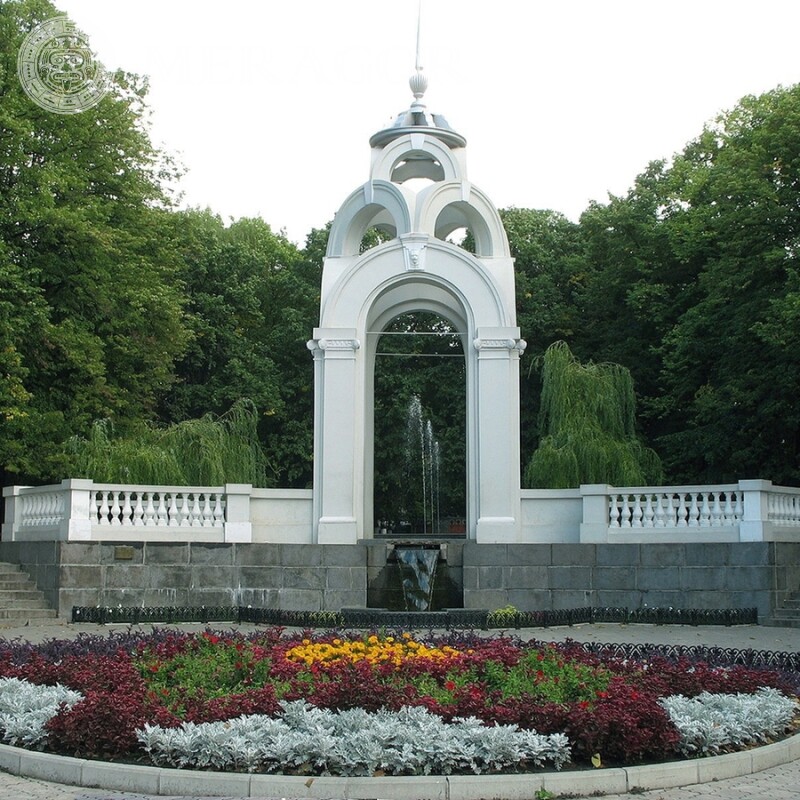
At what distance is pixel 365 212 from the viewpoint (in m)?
21.7

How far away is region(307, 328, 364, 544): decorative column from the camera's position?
19.8 meters

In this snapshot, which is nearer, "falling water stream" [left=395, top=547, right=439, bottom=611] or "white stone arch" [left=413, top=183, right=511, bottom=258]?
"falling water stream" [left=395, top=547, right=439, bottom=611]

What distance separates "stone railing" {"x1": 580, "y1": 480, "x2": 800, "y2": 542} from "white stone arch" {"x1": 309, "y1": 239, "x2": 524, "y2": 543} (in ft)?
5.10

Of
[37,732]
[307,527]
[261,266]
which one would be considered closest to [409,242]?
[307,527]

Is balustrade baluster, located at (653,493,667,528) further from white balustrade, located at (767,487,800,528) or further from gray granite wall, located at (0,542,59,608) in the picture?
gray granite wall, located at (0,542,59,608)

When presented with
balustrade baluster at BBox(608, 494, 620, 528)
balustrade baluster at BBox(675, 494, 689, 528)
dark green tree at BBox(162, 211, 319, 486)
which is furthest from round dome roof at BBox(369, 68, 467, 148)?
dark green tree at BBox(162, 211, 319, 486)

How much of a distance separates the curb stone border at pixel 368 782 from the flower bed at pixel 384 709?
8.7 inches

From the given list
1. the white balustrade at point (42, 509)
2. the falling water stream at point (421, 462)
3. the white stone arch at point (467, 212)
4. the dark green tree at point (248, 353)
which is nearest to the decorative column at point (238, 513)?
the white balustrade at point (42, 509)

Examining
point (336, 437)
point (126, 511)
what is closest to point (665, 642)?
point (336, 437)

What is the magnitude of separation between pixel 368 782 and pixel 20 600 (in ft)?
42.8

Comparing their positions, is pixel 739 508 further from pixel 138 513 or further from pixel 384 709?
pixel 384 709

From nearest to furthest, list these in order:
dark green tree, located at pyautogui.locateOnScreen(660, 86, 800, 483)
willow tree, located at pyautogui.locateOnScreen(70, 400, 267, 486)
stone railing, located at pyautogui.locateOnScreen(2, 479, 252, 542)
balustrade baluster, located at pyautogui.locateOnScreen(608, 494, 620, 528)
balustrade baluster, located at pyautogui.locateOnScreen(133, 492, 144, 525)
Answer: stone railing, located at pyautogui.locateOnScreen(2, 479, 252, 542) < balustrade baluster, located at pyautogui.locateOnScreen(133, 492, 144, 525) < balustrade baluster, located at pyautogui.locateOnScreen(608, 494, 620, 528) < willow tree, located at pyautogui.locateOnScreen(70, 400, 267, 486) < dark green tree, located at pyautogui.locateOnScreen(660, 86, 800, 483)

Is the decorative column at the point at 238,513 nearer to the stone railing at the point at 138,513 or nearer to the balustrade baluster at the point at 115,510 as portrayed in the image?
the stone railing at the point at 138,513

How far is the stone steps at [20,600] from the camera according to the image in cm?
1786
